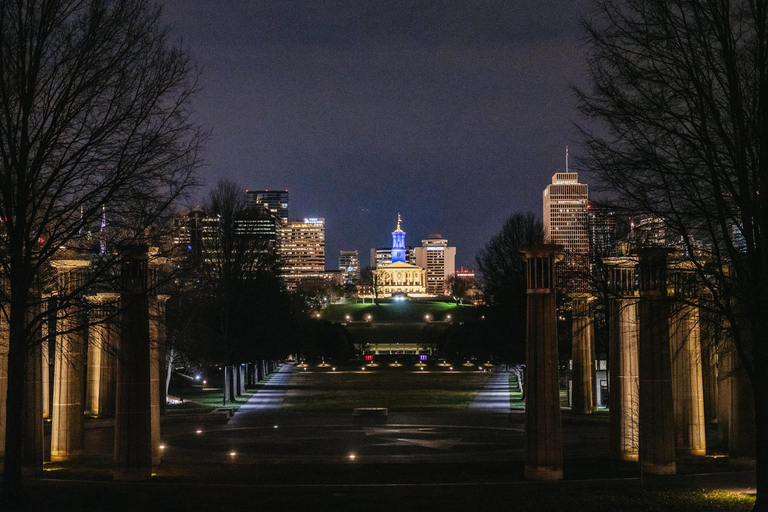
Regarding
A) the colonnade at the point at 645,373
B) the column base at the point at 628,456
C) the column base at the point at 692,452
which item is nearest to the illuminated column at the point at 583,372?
the colonnade at the point at 645,373

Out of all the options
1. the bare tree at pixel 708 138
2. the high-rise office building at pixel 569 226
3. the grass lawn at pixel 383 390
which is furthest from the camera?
the grass lawn at pixel 383 390

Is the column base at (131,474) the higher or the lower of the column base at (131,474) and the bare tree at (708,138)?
the lower

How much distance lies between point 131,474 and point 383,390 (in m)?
44.2

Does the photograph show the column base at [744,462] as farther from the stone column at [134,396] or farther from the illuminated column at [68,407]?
the illuminated column at [68,407]

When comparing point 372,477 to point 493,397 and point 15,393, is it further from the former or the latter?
point 493,397

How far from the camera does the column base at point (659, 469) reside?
2142 cm

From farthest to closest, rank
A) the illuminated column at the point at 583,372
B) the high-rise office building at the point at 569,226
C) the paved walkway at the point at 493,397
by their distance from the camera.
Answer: the paved walkway at the point at 493,397 < the illuminated column at the point at 583,372 < the high-rise office building at the point at 569,226

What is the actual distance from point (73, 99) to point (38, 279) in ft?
20.8

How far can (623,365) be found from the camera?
1043 inches

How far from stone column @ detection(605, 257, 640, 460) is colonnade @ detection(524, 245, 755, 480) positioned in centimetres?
3

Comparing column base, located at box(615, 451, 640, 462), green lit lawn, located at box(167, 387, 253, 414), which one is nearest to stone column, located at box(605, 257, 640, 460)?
column base, located at box(615, 451, 640, 462)

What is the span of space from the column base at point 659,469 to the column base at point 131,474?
1148 centimetres

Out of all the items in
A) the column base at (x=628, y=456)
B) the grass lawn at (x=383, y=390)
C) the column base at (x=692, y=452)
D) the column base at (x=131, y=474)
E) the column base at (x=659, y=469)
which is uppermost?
the column base at (x=131, y=474)

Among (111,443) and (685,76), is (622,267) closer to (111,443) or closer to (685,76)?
(685,76)
